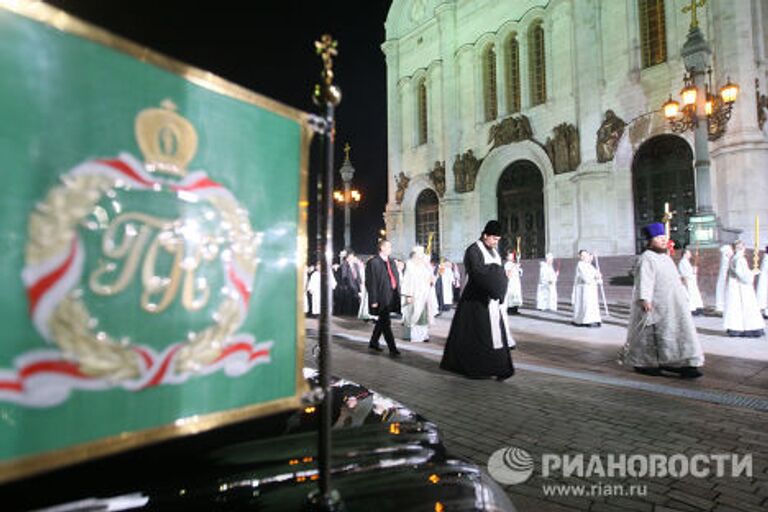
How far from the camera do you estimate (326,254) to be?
137cm

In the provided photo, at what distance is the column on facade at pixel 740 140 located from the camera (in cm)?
1395

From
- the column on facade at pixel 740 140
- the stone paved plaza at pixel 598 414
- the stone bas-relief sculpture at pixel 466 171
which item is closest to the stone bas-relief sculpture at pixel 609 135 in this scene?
the column on facade at pixel 740 140

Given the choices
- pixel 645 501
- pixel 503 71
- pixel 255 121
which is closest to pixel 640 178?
pixel 503 71

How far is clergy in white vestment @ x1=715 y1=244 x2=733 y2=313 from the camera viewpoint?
33.8 feet

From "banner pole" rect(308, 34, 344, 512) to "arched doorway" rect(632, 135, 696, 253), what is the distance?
18.2 metres

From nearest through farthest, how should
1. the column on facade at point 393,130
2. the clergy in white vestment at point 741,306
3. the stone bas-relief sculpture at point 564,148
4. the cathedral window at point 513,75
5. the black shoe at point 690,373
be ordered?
the black shoe at point 690,373 < the clergy in white vestment at point 741,306 < the stone bas-relief sculpture at point 564,148 < the cathedral window at point 513,75 < the column on facade at point 393,130

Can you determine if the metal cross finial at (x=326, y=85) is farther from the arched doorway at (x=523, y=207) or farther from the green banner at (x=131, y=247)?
the arched doorway at (x=523, y=207)

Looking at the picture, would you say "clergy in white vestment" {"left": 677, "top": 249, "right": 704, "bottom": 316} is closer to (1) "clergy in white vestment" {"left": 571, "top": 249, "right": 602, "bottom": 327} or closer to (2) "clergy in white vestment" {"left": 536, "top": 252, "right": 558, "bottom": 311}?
(1) "clergy in white vestment" {"left": 571, "top": 249, "right": 602, "bottom": 327}

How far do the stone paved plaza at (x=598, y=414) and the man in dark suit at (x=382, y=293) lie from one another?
43 centimetres

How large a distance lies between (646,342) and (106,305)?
21.1 feet

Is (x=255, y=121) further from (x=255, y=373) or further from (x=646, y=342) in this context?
(x=646, y=342)

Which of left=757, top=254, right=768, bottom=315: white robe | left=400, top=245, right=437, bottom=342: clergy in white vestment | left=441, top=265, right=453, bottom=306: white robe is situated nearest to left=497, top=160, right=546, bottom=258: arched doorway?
left=441, top=265, right=453, bottom=306: white robe

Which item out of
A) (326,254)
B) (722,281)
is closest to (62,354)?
(326,254)

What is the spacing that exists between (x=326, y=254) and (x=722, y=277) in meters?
13.0
